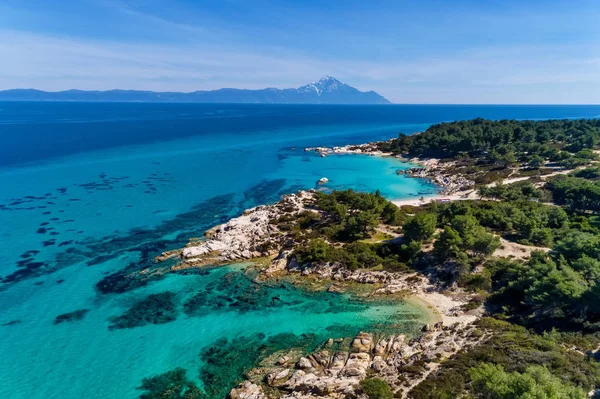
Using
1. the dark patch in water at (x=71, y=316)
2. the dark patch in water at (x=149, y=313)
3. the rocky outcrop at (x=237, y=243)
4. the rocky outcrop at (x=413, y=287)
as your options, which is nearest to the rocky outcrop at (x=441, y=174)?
the rocky outcrop at (x=237, y=243)

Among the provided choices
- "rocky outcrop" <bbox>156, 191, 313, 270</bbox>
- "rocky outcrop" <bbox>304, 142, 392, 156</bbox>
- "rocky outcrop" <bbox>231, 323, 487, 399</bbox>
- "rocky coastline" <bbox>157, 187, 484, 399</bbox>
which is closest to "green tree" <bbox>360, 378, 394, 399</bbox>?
"rocky outcrop" <bbox>231, 323, 487, 399</bbox>

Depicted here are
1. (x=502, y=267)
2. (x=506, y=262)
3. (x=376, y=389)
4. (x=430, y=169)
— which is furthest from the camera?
(x=430, y=169)

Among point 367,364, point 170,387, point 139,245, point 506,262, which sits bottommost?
point 170,387

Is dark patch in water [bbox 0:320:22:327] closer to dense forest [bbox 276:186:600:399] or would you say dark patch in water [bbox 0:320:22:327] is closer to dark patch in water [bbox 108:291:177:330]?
dark patch in water [bbox 108:291:177:330]

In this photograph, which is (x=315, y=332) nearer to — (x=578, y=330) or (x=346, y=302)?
(x=346, y=302)

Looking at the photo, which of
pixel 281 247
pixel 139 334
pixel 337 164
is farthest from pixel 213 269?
pixel 337 164

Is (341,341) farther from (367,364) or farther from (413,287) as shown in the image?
(413,287)

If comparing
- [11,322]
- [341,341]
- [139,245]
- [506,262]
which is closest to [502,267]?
[506,262]
